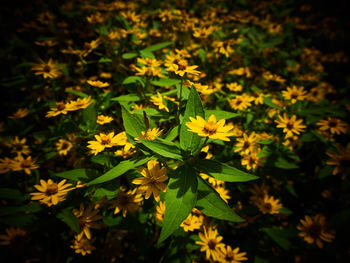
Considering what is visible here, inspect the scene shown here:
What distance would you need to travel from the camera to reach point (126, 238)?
7.77 ft

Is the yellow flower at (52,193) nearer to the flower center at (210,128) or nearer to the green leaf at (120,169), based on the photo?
the green leaf at (120,169)

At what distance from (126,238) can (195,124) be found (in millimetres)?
2101

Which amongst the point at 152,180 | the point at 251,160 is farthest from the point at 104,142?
the point at 251,160

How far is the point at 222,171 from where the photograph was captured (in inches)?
39.0

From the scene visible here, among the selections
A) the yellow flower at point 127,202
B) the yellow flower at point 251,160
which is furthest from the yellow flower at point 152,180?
the yellow flower at point 251,160

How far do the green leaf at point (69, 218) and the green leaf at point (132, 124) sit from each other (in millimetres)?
665

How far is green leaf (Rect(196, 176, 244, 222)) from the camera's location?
87cm

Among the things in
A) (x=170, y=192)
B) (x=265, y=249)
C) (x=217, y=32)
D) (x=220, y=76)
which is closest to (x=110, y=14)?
(x=217, y=32)

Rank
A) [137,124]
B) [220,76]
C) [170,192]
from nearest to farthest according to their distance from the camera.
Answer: [170,192]
[137,124]
[220,76]

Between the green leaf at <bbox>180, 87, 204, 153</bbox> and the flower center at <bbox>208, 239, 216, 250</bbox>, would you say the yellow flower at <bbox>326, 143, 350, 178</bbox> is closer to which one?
the flower center at <bbox>208, 239, 216, 250</bbox>

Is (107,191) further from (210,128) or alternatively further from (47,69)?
(47,69)

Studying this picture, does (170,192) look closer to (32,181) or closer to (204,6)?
(32,181)

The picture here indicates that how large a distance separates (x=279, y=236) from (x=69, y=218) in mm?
2051

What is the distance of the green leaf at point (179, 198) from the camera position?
2.70 ft
